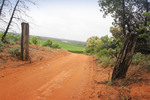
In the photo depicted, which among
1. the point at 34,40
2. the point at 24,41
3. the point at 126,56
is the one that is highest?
the point at 34,40

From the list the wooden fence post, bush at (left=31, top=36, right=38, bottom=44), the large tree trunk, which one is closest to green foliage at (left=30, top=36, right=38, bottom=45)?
bush at (left=31, top=36, right=38, bottom=44)

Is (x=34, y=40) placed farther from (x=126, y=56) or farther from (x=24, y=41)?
(x=126, y=56)

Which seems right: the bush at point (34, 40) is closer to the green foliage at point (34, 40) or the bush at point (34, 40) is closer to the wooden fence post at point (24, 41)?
the green foliage at point (34, 40)

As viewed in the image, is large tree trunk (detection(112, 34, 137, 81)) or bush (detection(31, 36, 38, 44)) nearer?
large tree trunk (detection(112, 34, 137, 81))

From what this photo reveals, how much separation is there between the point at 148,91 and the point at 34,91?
336cm

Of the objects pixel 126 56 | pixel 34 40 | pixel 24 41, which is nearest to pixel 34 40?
pixel 34 40

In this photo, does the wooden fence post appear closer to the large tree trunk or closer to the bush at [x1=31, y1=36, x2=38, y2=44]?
the large tree trunk

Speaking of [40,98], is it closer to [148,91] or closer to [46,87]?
[46,87]

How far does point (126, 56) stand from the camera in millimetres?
3514

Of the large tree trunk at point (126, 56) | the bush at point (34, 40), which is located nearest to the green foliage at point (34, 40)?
the bush at point (34, 40)

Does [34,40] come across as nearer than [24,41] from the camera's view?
No

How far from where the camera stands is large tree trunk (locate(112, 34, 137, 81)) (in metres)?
3.47

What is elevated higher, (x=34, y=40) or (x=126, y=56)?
(x=34, y=40)

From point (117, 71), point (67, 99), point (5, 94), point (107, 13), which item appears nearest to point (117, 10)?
point (107, 13)
